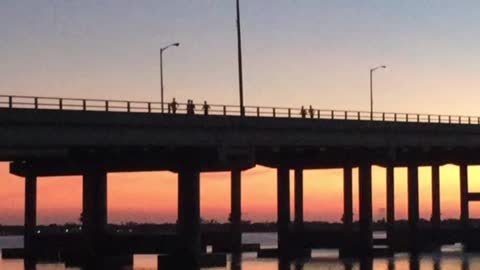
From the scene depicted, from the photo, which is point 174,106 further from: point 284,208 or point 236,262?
point 284,208

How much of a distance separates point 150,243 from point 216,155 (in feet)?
59.8

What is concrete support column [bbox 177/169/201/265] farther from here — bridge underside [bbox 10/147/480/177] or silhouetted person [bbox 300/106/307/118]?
silhouetted person [bbox 300/106/307/118]

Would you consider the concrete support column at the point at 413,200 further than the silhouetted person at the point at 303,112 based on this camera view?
Yes

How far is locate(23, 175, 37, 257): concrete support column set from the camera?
127756 mm

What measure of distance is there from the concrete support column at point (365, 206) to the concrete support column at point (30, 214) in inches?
1405

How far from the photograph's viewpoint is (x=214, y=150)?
9719 cm

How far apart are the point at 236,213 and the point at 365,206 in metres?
20.9

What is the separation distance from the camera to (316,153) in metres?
116

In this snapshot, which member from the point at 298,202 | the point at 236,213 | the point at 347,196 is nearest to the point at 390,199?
the point at 347,196

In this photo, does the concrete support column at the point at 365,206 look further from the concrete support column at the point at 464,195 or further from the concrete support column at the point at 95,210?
the concrete support column at the point at 464,195

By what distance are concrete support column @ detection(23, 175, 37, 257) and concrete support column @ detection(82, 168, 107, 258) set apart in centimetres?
1401

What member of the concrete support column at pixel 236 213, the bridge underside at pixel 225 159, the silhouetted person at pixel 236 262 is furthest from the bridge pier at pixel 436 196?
the silhouetted person at pixel 236 262

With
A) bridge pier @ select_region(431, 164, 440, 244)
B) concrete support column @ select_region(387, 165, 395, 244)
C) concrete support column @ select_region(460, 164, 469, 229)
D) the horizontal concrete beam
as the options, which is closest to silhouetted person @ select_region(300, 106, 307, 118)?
concrete support column @ select_region(387, 165, 395, 244)

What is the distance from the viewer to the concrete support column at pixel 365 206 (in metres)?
120
